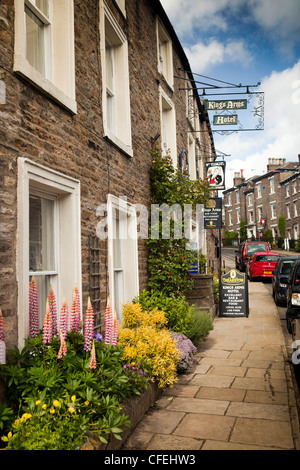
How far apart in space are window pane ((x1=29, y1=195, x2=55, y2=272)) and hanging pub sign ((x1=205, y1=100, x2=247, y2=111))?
8500 mm

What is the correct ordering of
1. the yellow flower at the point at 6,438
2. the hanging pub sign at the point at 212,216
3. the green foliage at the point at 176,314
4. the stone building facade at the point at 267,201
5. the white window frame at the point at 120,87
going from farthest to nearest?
the stone building facade at the point at 267,201
the hanging pub sign at the point at 212,216
the green foliage at the point at 176,314
the white window frame at the point at 120,87
the yellow flower at the point at 6,438

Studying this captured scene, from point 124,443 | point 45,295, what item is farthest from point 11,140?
point 124,443

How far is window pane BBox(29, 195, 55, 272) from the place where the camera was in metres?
4.38

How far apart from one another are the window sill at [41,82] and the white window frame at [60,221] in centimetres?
85

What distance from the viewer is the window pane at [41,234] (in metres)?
4.38

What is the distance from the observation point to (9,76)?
367cm

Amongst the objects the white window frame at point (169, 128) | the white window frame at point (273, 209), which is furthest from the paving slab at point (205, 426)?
the white window frame at point (273, 209)

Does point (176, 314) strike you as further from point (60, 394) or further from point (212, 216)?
point (212, 216)

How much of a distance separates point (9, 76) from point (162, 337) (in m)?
3.57

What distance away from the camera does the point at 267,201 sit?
51062 millimetres

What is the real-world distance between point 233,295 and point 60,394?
8529mm

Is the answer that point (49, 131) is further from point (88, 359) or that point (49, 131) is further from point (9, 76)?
point (88, 359)

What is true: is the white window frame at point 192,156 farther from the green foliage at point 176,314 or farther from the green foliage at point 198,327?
the green foliage at point 176,314

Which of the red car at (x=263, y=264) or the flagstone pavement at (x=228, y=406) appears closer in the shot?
the flagstone pavement at (x=228, y=406)
